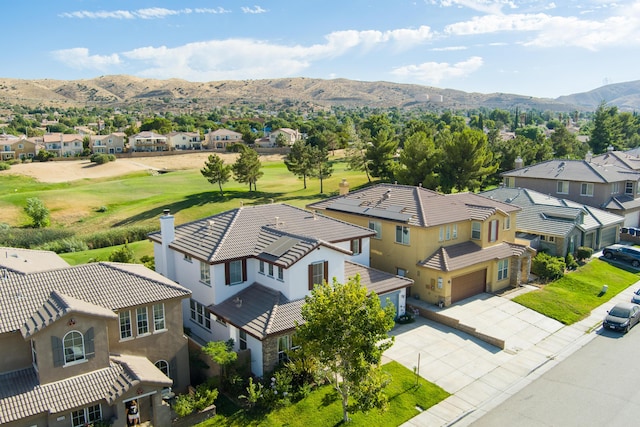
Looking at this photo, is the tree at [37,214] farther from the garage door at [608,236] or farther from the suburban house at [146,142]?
the garage door at [608,236]

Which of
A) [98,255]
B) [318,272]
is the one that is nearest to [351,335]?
[318,272]

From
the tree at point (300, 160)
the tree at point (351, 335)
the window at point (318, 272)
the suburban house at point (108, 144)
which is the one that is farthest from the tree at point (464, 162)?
the suburban house at point (108, 144)

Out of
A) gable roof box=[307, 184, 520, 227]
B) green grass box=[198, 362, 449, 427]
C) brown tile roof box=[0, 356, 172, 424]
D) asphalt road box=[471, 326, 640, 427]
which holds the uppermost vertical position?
gable roof box=[307, 184, 520, 227]

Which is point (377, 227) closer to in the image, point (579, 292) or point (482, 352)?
point (482, 352)

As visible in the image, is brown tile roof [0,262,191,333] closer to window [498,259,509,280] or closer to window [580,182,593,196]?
window [498,259,509,280]

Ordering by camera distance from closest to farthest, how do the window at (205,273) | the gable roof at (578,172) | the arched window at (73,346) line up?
the arched window at (73,346), the window at (205,273), the gable roof at (578,172)

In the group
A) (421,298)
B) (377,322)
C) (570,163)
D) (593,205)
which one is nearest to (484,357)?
(421,298)

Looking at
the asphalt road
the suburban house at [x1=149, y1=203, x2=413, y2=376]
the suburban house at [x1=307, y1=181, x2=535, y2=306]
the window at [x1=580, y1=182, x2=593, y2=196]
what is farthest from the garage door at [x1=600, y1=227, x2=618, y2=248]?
the suburban house at [x1=149, y1=203, x2=413, y2=376]
